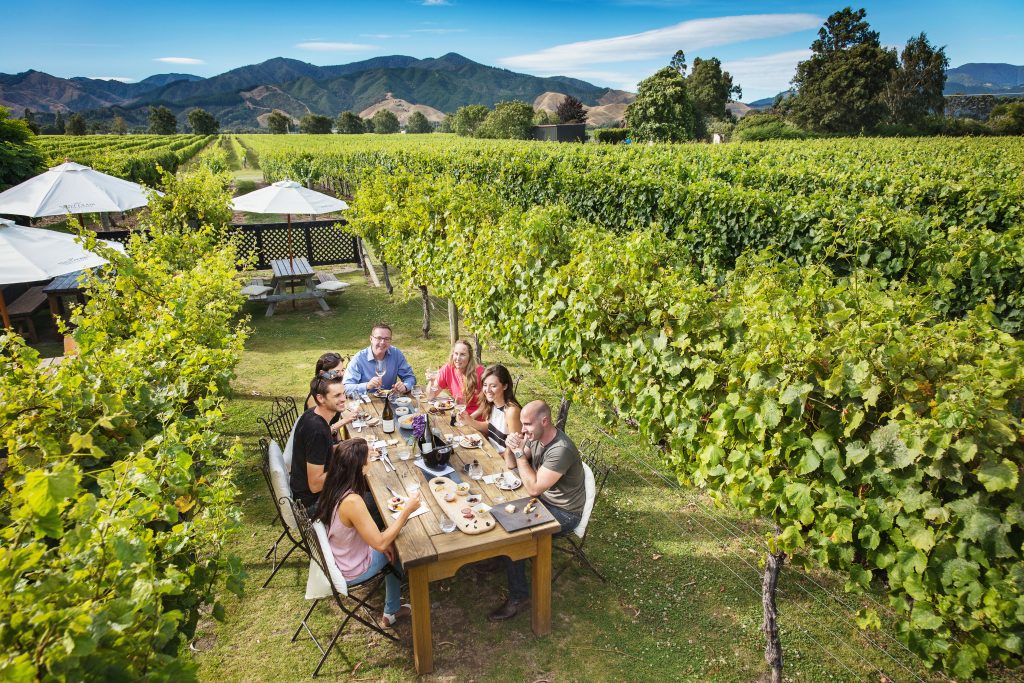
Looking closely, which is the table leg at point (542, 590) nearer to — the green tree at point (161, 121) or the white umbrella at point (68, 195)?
the white umbrella at point (68, 195)

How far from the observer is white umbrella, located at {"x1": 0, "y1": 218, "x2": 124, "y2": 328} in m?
6.08

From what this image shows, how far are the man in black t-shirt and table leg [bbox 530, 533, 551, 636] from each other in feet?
5.46

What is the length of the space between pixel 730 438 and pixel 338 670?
2895 millimetres

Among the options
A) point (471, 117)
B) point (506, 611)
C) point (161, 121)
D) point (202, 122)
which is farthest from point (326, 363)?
point (161, 121)

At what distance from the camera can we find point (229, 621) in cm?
412

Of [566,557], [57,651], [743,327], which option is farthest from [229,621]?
[743,327]

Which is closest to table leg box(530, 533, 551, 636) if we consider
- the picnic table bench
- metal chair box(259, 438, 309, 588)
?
metal chair box(259, 438, 309, 588)

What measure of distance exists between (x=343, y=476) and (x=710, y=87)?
7951 cm

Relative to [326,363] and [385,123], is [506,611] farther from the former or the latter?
[385,123]

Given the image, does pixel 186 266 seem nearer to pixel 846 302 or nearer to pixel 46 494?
pixel 46 494

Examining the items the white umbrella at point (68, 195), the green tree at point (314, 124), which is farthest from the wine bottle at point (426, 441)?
the green tree at point (314, 124)

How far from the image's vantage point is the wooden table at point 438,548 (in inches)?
138

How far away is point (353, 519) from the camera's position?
356cm

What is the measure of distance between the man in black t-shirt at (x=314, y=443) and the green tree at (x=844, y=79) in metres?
64.5
